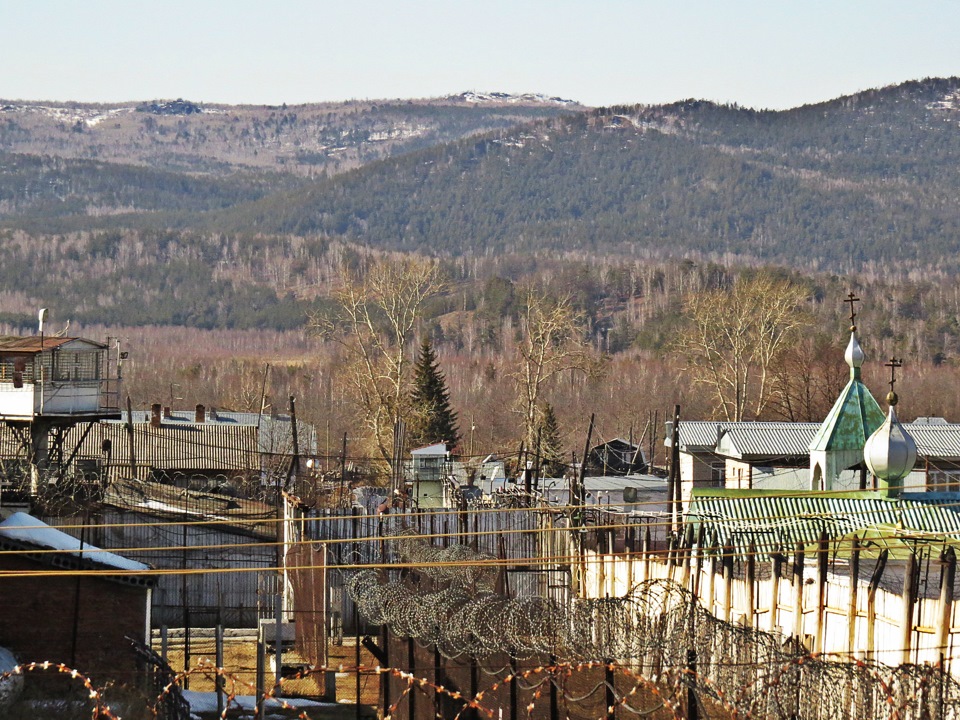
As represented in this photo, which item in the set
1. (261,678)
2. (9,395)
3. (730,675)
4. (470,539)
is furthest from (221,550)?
(730,675)

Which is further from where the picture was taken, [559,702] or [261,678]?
[261,678]

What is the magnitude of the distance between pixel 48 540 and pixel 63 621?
1358 millimetres

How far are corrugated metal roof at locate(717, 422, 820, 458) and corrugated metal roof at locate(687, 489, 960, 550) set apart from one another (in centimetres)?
2890

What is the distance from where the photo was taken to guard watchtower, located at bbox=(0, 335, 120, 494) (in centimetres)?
4828

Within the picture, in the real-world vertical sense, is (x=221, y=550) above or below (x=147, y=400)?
above

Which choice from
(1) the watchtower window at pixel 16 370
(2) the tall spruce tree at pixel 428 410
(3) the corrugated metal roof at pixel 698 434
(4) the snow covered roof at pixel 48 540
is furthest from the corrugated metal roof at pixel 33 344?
(2) the tall spruce tree at pixel 428 410

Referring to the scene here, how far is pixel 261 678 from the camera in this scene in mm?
23062

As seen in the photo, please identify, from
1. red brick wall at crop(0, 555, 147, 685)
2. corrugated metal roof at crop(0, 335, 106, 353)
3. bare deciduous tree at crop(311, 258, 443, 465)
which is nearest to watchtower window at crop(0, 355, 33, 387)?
corrugated metal roof at crop(0, 335, 106, 353)

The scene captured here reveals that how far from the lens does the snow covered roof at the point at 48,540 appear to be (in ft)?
84.9

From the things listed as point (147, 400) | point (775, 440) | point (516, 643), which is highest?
point (516, 643)

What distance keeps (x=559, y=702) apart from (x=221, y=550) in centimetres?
2079

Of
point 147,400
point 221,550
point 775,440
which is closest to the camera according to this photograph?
point 221,550

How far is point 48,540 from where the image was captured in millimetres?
26375

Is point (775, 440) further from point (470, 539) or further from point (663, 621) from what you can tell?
point (663, 621)
